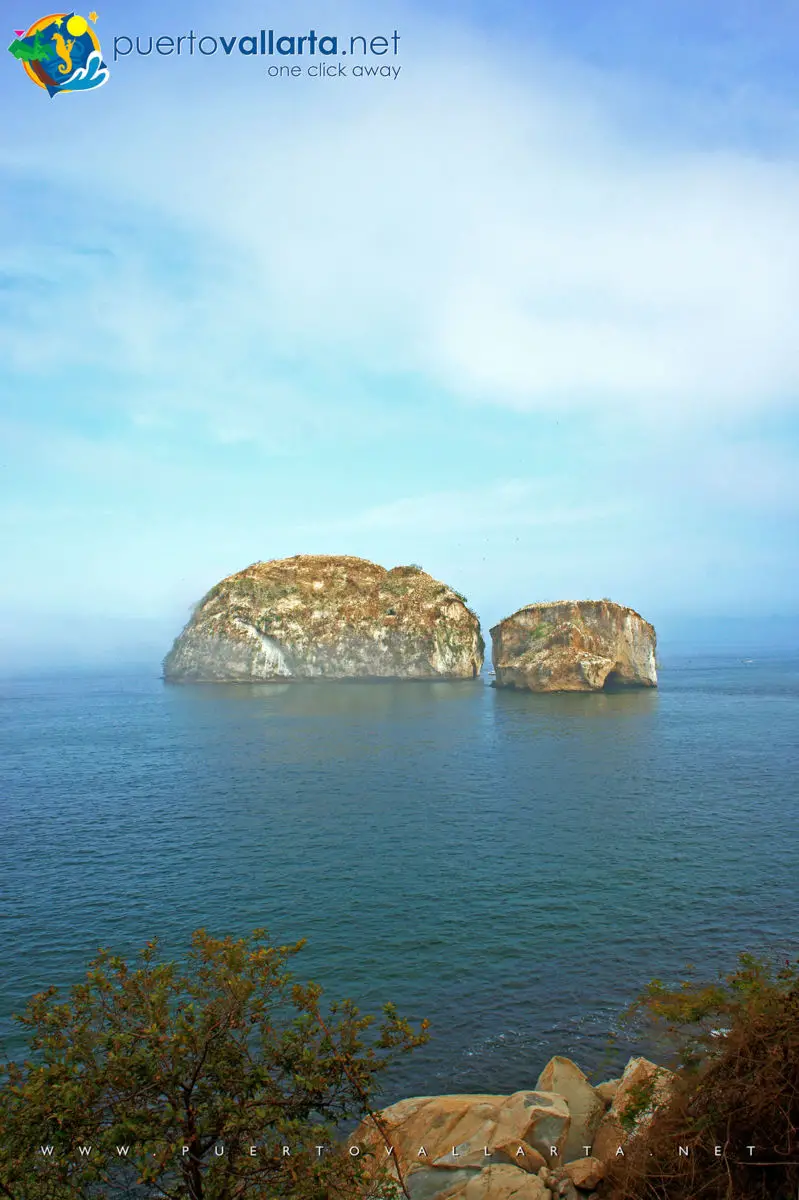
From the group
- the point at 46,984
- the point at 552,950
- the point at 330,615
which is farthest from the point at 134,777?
the point at 330,615

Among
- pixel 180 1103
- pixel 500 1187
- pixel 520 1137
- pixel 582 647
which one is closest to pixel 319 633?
pixel 582 647

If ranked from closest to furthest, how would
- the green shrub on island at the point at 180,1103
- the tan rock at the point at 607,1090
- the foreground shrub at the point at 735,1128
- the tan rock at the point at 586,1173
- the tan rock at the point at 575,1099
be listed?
the green shrub on island at the point at 180,1103 → the foreground shrub at the point at 735,1128 → the tan rock at the point at 586,1173 → the tan rock at the point at 575,1099 → the tan rock at the point at 607,1090

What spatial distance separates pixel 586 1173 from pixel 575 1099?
3.68 meters

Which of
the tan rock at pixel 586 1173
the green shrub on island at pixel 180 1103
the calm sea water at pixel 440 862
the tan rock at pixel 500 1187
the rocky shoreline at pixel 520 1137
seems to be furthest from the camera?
the calm sea water at pixel 440 862

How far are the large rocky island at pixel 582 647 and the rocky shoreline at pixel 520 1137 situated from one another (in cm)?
9544

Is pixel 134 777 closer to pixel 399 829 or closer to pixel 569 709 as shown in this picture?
pixel 399 829

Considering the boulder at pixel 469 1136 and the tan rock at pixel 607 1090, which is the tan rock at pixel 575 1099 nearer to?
the tan rock at pixel 607 1090

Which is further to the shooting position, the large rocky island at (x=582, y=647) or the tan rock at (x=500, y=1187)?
the large rocky island at (x=582, y=647)

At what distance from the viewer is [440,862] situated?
37.7m

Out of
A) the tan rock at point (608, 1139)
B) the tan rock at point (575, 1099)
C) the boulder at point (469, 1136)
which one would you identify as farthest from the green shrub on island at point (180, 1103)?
the tan rock at point (575, 1099)

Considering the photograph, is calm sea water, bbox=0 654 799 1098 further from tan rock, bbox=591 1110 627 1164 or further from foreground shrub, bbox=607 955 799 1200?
foreground shrub, bbox=607 955 799 1200

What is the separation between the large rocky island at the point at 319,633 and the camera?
14288 centimetres

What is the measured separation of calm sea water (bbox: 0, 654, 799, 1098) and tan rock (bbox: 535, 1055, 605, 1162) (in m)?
2.20

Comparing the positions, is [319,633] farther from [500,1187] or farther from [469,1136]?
[500,1187]
